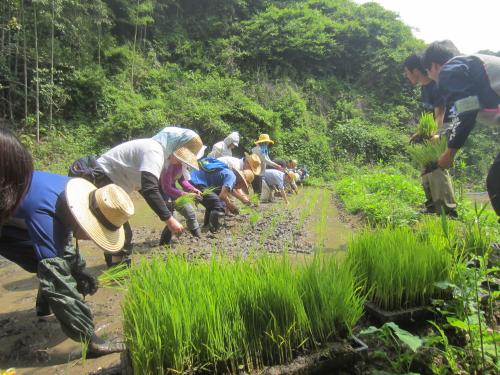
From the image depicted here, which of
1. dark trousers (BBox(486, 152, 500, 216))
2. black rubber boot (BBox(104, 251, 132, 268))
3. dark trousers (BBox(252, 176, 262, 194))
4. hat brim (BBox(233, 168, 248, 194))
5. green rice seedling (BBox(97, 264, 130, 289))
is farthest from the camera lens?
dark trousers (BBox(252, 176, 262, 194))

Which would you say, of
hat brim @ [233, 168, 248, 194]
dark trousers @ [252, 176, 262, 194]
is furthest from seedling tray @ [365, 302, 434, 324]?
dark trousers @ [252, 176, 262, 194]

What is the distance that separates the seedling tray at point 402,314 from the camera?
1635mm

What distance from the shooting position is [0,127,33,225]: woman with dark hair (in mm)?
1001

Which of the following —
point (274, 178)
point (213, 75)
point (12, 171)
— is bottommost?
point (274, 178)

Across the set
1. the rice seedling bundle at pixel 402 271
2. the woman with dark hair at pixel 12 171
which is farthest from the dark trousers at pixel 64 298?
the rice seedling bundle at pixel 402 271

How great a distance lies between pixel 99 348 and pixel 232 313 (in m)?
1.03

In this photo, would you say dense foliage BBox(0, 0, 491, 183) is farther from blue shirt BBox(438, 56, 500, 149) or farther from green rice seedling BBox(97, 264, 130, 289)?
green rice seedling BBox(97, 264, 130, 289)

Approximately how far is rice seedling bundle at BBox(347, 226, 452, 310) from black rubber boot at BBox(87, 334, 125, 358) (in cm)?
141

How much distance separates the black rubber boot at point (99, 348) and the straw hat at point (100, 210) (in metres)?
0.51

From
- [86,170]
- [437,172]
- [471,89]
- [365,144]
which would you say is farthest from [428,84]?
[365,144]

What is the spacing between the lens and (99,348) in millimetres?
1935

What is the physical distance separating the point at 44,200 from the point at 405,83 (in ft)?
72.8

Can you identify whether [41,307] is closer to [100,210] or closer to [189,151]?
[100,210]

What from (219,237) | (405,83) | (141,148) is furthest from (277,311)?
(405,83)
